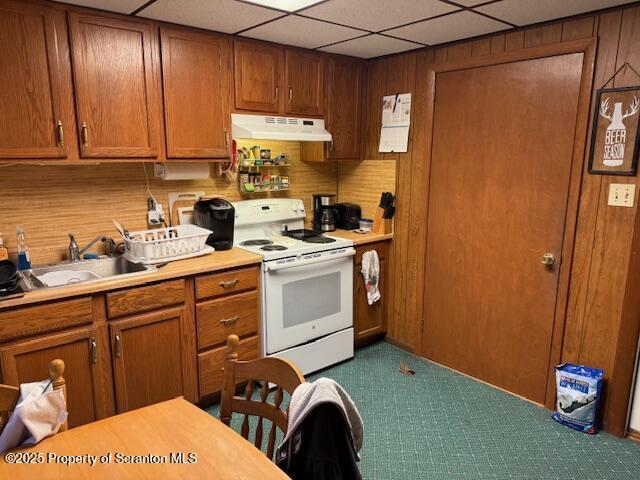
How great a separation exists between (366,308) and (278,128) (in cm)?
149

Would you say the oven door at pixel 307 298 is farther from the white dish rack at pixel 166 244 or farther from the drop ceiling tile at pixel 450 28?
the drop ceiling tile at pixel 450 28

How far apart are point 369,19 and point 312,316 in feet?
6.03

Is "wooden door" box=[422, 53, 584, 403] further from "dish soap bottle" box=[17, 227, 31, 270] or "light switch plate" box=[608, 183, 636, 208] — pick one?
"dish soap bottle" box=[17, 227, 31, 270]

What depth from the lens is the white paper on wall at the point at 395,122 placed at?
10.7 ft

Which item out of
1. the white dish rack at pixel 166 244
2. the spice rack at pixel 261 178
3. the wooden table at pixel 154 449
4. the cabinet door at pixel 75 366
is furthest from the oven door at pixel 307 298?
the wooden table at pixel 154 449

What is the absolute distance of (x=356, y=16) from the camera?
7.81 ft

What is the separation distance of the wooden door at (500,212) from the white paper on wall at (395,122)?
0.26 meters

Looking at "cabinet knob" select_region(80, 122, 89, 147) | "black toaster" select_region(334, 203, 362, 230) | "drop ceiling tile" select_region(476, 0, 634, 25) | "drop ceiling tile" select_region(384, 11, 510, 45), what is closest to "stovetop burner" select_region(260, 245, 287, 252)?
"black toaster" select_region(334, 203, 362, 230)

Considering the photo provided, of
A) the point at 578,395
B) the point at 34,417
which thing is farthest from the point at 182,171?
the point at 578,395

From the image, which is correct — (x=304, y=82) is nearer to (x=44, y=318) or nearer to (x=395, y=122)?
(x=395, y=122)

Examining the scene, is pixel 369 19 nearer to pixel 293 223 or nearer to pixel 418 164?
pixel 418 164

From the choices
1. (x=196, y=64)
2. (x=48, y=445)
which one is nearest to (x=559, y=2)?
(x=196, y=64)

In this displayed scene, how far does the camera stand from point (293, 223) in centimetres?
359

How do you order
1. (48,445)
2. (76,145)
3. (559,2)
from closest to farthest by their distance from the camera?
(48,445), (559,2), (76,145)
